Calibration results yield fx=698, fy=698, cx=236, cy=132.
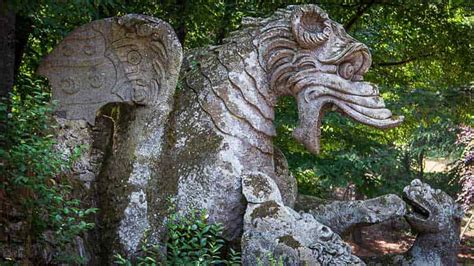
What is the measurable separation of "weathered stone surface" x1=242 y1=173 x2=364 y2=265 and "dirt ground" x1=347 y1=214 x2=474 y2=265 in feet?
36.4

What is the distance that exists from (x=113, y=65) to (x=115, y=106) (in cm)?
25

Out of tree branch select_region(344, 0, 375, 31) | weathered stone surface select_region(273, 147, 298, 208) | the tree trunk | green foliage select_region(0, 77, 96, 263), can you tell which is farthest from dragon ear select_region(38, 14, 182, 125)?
tree branch select_region(344, 0, 375, 31)

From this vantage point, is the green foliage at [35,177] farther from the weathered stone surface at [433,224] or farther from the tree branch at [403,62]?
the tree branch at [403,62]

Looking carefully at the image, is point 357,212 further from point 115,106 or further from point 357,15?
point 357,15

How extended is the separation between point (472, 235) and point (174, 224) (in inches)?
565

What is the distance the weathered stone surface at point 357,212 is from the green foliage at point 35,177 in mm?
1499

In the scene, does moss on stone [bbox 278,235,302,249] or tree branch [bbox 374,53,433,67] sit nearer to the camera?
moss on stone [bbox 278,235,302,249]

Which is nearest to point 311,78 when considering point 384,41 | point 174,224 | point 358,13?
point 174,224

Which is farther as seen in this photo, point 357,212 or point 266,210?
point 357,212

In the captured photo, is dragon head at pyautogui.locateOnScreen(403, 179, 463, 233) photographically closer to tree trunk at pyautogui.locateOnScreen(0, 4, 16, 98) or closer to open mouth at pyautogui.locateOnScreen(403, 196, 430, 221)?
open mouth at pyautogui.locateOnScreen(403, 196, 430, 221)

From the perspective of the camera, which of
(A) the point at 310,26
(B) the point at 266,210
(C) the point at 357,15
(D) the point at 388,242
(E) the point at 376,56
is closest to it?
(B) the point at 266,210

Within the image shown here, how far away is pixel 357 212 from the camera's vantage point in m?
4.07

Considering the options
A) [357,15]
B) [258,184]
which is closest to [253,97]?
[258,184]

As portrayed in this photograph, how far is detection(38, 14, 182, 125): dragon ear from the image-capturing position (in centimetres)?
409
